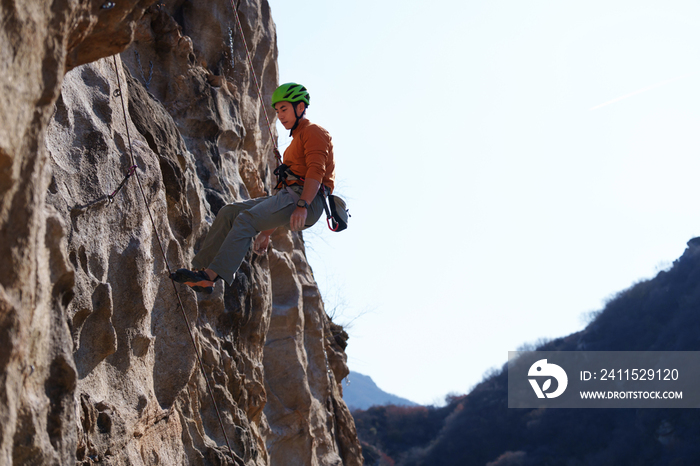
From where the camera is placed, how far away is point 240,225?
16.2 ft

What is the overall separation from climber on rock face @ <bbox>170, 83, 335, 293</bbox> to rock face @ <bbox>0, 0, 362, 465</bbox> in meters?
0.58

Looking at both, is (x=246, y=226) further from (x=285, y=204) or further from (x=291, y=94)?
(x=291, y=94)

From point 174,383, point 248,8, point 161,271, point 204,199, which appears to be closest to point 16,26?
point 161,271

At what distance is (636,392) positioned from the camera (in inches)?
2040

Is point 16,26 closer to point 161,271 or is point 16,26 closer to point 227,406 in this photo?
point 161,271

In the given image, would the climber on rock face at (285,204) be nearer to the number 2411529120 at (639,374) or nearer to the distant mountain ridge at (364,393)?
the number 2411529120 at (639,374)

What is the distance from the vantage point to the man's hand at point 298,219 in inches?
194

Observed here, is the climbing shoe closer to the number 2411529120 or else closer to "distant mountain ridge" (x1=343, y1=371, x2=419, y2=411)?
the number 2411529120

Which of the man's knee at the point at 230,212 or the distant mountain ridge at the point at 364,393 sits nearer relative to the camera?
the man's knee at the point at 230,212

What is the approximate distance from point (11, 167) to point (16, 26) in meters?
0.53

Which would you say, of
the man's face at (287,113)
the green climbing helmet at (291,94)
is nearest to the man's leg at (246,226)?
the man's face at (287,113)

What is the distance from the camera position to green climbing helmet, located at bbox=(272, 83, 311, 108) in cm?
548

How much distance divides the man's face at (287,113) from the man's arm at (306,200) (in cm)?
67

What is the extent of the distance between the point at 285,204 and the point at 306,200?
0.18 metres
